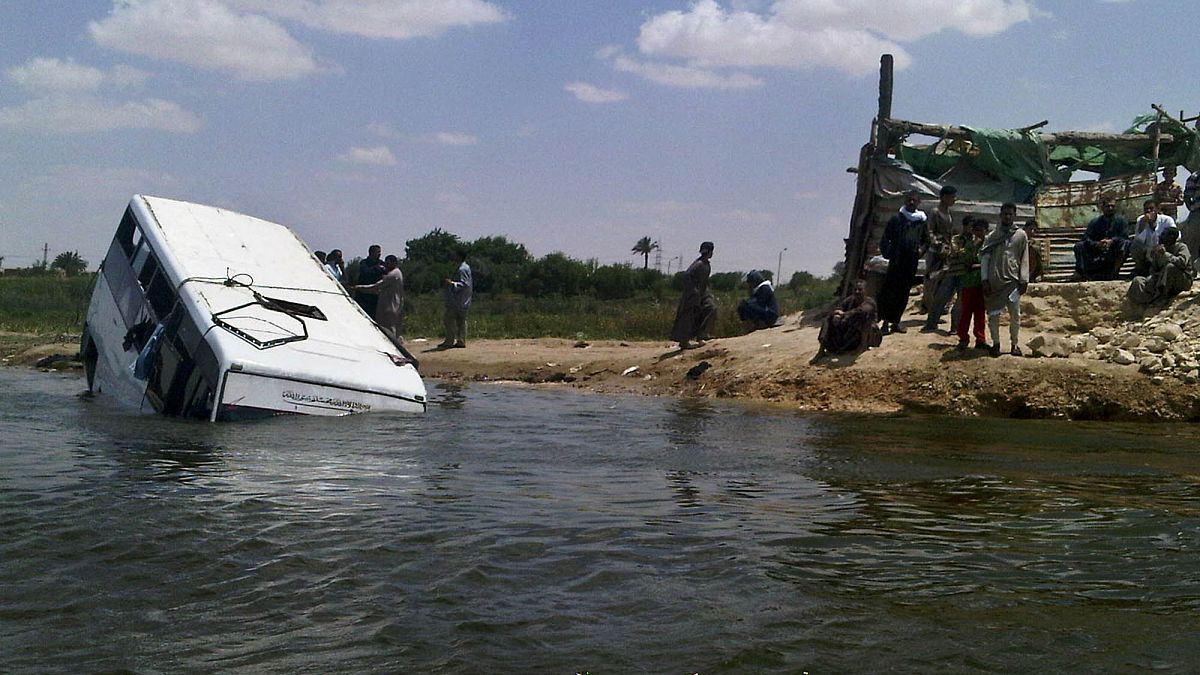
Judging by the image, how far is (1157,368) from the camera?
11.5 metres

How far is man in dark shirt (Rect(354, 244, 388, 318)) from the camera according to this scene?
17.3 meters

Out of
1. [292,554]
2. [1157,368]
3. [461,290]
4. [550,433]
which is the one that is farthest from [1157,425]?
[461,290]

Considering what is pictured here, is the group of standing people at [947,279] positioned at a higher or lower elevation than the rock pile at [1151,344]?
higher

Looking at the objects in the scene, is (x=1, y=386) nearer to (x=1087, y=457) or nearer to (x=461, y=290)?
(x=461, y=290)

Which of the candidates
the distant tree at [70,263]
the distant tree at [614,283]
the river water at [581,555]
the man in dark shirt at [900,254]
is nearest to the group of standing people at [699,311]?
the man in dark shirt at [900,254]

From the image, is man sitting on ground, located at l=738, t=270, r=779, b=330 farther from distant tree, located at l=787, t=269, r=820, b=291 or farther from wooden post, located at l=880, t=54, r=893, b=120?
distant tree, located at l=787, t=269, r=820, b=291

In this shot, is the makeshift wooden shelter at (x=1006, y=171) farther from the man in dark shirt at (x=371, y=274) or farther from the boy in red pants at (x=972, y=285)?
the man in dark shirt at (x=371, y=274)

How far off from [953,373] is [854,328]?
1.38 metres

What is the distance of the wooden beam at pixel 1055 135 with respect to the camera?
16.4 metres

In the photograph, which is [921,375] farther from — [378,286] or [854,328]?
[378,286]

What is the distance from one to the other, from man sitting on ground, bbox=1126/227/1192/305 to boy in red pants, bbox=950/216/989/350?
200 cm

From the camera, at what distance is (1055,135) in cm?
1667

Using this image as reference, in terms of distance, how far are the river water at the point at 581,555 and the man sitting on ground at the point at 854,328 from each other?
3.91 meters

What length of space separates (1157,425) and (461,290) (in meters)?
11.2
